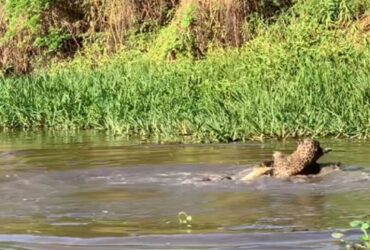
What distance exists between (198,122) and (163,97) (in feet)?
7.06

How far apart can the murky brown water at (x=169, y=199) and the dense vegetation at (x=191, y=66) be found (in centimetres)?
99

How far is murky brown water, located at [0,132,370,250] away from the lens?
4.83 meters

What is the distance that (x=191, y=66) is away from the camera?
50.4 ft

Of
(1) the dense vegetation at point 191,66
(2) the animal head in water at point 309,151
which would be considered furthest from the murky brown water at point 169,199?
(1) the dense vegetation at point 191,66

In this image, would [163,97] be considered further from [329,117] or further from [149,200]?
[149,200]

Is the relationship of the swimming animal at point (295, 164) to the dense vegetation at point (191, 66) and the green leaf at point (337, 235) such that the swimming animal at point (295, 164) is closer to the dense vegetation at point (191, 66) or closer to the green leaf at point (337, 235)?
the green leaf at point (337, 235)

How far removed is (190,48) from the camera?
17.3 m

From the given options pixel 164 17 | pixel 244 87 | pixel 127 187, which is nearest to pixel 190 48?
pixel 164 17

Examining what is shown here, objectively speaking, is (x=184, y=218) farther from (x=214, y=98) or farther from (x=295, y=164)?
(x=214, y=98)

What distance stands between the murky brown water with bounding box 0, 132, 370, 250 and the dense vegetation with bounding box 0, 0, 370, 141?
99 cm

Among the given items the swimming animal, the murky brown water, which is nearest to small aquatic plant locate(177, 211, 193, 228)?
the murky brown water

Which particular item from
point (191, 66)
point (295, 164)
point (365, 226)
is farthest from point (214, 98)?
point (365, 226)

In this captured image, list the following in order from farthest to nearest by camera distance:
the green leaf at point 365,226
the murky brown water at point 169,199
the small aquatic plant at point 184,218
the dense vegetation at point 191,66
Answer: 1. the dense vegetation at point 191,66
2. the small aquatic plant at point 184,218
3. the murky brown water at point 169,199
4. the green leaf at point 365,226

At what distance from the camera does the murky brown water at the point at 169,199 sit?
4.83 meters
